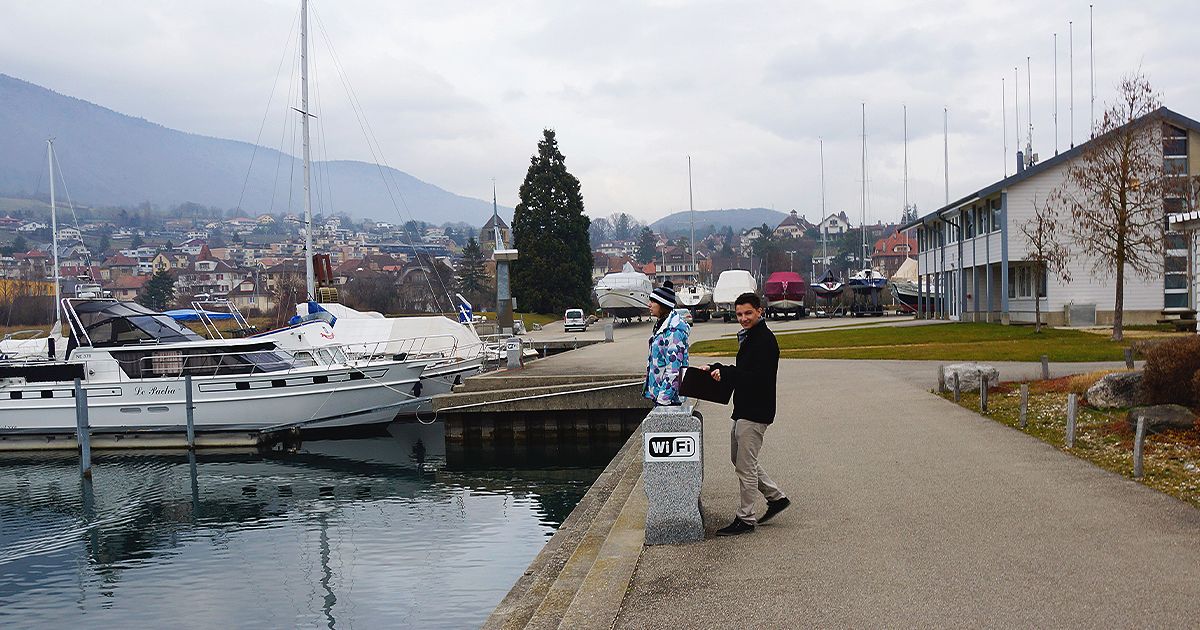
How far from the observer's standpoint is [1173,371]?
1538 cm

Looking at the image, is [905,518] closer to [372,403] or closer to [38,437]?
[372,403]

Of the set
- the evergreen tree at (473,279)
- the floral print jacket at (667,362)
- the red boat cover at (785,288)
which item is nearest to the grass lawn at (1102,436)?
the floral print jacket at (667,362)

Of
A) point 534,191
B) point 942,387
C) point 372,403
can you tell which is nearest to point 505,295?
point 534,191

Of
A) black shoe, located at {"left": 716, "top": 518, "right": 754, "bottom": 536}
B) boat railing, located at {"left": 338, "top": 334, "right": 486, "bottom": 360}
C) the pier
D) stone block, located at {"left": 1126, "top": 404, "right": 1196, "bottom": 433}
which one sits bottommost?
the pier

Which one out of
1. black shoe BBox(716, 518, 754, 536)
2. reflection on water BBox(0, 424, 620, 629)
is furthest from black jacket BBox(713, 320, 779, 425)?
reflection on water BBox(0, 424, 620, 629)

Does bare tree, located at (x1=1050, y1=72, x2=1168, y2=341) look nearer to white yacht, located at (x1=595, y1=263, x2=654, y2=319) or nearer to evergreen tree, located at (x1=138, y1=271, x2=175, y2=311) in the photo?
white yacht, located at (x1=595, y1=263, x2=654, y2=319)

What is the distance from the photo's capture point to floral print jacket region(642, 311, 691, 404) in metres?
9.05

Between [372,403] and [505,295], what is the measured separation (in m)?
32.1

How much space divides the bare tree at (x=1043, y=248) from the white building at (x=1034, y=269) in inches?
10.6

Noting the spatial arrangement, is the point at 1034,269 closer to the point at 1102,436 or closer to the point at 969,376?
the point at 969,376

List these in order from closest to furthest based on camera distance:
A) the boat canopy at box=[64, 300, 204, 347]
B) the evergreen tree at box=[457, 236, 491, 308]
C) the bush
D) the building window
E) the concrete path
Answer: the concrete path < the bush < the boat canopy at box=[64, 300, 204, 347] < the building window < the evergreen tree at box=[457, 236, 491, 308]

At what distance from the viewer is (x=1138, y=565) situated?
7793 millimetres

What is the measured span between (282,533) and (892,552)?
518 inches

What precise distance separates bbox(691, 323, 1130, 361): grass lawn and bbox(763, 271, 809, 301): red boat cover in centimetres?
2741
